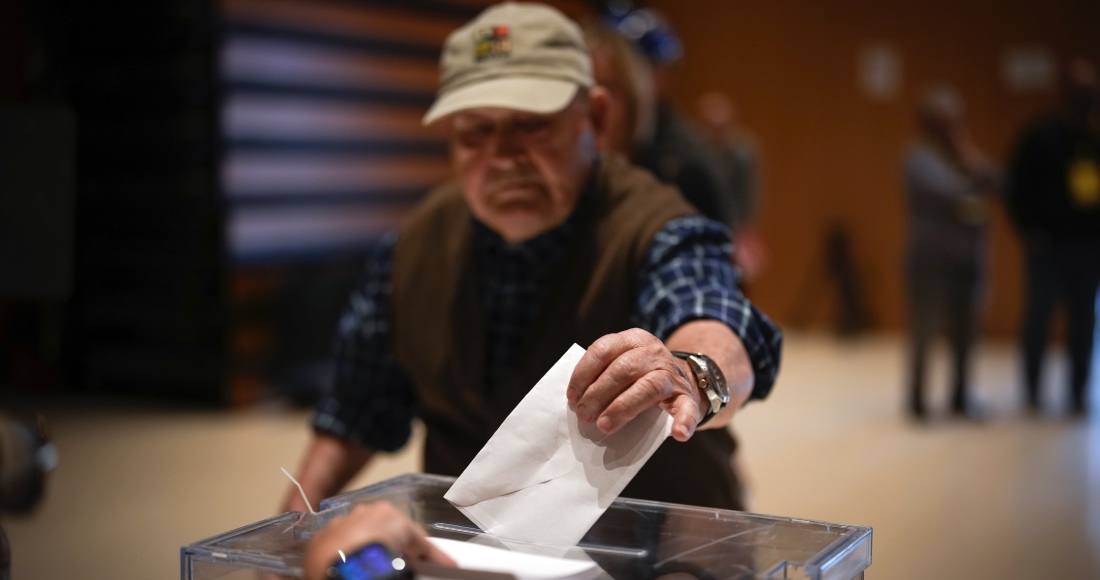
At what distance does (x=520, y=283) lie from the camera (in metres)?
1.59

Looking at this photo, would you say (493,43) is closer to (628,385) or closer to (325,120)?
(628,385)

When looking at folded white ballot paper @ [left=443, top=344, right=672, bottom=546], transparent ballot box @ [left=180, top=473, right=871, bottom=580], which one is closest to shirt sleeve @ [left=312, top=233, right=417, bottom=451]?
transparent ballot box @ [left=180, top=473, right=871, bottom=580]

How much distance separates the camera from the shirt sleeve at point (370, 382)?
65.1 inches

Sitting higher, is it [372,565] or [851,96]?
[851,96]

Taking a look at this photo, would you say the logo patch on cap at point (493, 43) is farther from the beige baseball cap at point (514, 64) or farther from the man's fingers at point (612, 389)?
the man's fingers at point (612, 389)

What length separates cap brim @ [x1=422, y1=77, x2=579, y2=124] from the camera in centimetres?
139

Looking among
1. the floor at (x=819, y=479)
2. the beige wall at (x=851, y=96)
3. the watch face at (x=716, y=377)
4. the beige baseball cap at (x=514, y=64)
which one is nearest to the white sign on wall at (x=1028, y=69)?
the beige wall at (x=851, y=96)

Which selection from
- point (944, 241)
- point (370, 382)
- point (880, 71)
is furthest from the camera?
point (880, 71)

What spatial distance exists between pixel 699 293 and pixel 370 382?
58 cm

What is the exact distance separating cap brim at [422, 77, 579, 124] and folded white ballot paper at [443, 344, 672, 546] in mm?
512

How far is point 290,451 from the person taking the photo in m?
4.57

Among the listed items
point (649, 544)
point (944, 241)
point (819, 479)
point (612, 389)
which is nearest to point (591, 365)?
point (612, 389)

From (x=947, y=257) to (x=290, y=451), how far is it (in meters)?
3.22

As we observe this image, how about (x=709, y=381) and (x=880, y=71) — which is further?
(x=880, y=71)
